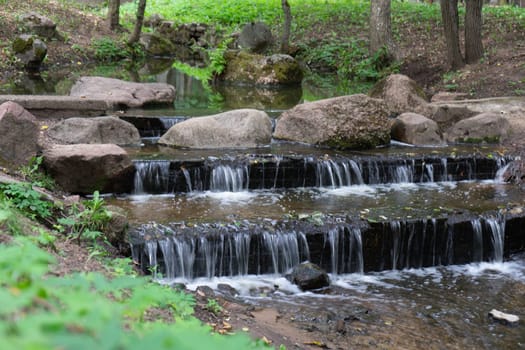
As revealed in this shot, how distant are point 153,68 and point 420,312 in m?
17.8

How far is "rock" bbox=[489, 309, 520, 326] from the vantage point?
681cm

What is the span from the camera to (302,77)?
2169cm

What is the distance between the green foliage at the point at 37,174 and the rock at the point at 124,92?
206 inches

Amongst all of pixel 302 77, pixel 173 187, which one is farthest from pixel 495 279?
pixel 302 77

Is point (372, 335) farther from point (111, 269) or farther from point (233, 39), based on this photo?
point (233, 39)

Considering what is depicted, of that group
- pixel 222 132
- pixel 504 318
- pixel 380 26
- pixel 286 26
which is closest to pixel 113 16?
pixel 286 26

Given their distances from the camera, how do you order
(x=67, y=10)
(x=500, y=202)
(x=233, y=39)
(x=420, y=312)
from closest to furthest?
(x=420, y=312) → (x=500, y=202) → (x=233, y=39) → (x=67, y=10)

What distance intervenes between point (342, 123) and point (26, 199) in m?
6.61

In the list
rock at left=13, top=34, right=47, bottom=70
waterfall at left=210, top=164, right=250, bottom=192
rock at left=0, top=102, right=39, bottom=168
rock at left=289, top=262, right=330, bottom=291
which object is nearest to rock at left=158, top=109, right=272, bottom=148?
waterfall at left=210, top=164, right=250, bottom=192

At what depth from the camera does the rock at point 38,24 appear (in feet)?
76.0

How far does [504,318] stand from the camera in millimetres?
6844

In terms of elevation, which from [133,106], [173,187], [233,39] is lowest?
[173,187]

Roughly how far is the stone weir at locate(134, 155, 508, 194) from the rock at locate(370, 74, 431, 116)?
320 cm

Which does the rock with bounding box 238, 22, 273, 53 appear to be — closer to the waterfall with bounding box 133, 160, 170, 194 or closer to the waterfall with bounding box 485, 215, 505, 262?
the waterfall with bounding box 133, 160, 170, 194
